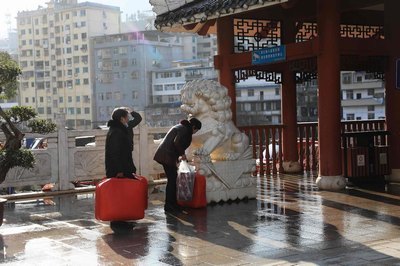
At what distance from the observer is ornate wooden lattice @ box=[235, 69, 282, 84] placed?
12.6m

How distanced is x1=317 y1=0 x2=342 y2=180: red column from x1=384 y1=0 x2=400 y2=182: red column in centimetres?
133

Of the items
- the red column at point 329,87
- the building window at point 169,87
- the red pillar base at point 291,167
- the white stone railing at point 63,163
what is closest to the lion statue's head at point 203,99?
→ the red column at point 329,87

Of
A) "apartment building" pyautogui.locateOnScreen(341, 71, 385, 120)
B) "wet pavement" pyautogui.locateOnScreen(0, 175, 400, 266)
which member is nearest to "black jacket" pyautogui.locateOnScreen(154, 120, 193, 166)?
"wet pavement" pyautogui.locateOnScreen(0, 175, 400, 266)

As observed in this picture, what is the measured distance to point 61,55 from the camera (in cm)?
8538

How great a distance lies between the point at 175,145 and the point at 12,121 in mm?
2346

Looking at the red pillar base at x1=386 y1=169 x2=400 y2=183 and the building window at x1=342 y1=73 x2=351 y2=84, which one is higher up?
the building window at x1=342 y1=73 x2=351 y2=84

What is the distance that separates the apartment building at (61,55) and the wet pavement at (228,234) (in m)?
71.6

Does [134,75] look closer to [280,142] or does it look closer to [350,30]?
[280,142]

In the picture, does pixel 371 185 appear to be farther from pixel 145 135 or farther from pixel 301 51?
pixel 145 135

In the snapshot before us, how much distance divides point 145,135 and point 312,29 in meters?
4.70

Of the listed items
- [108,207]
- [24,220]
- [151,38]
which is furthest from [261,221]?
[151,38]

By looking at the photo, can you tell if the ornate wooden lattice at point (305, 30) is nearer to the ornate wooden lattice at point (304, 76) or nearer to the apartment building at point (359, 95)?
the ornate wooden lattice at point (304, 76)

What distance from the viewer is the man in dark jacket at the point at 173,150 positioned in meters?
8.71

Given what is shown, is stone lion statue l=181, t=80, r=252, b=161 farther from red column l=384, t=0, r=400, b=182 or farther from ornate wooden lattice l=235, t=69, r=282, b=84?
red column l=384, t=0, r=400, b=182
